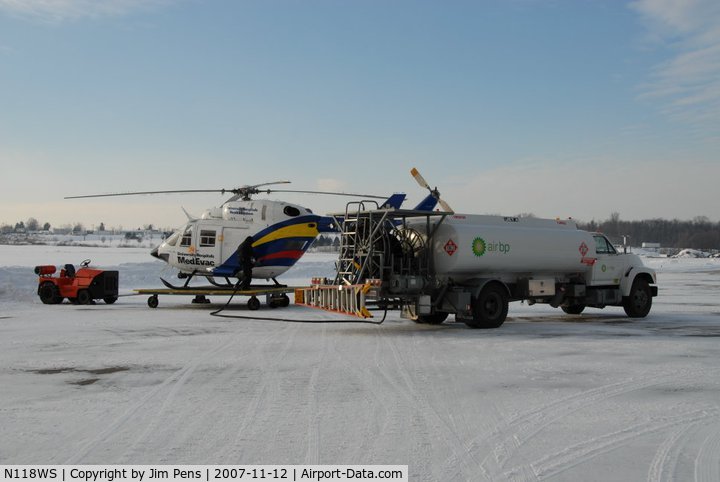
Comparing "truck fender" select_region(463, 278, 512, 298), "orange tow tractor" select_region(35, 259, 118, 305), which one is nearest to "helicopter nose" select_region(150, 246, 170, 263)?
"orange tow tractor" select_region(35, 259, 118, 305)

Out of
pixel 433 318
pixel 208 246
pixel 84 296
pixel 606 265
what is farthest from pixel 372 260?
pixel 84 296

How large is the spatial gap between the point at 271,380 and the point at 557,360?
451cm

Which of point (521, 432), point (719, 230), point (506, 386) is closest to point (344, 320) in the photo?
point (506, 386)

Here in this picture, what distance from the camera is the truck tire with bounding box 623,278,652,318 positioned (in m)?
18.1

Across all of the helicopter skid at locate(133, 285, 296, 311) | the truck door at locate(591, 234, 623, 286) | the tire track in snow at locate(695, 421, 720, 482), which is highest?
the truck door at locate(591, 234, 623, 286)

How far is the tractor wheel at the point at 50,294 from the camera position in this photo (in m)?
21.0

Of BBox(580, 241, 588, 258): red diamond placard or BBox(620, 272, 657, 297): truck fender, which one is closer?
BBox(580, 241, 588, 258): red diamond placard

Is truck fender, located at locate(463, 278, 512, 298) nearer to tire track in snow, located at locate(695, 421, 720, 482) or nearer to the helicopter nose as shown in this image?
tire track in snow, located at locate(695, 421, 720, 482)

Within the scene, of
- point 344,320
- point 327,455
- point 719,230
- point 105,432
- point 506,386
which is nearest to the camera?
point 327,455

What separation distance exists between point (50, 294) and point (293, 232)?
753 centimetres

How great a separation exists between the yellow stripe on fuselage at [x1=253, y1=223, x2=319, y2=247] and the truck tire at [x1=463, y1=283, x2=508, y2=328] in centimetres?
716

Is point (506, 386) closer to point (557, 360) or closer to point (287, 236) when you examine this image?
point (557, 360)

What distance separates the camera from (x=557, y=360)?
10.8 metres

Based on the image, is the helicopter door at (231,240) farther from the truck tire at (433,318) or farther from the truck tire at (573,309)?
the truck tire at (573,309)
